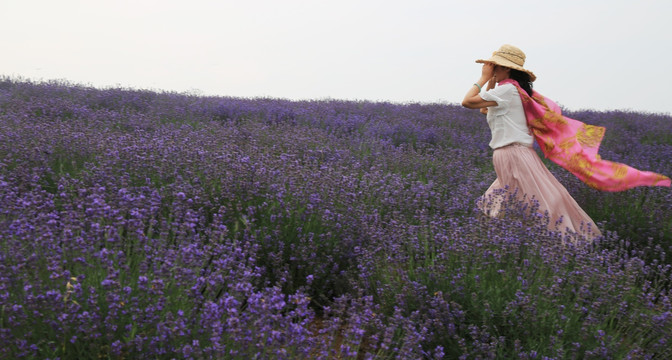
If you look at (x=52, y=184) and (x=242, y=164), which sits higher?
(x=242, y=164)

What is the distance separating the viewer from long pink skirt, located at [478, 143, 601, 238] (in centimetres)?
446

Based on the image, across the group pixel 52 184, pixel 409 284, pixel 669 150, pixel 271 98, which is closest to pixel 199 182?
pixel 52 184

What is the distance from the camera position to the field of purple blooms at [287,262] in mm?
1983

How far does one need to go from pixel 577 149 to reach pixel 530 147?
0.40m

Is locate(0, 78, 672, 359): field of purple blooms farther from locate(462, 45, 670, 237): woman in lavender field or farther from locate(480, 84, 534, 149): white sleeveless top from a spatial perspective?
locate(480, 84, 534, 149): white sleeveless top

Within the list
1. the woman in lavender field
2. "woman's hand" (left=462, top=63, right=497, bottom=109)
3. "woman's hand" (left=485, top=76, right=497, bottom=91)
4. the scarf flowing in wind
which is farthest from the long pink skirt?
"woman's hand" (left=485, top=76, right=497, bottom=91)

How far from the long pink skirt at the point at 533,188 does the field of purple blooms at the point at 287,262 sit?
0.32 meters

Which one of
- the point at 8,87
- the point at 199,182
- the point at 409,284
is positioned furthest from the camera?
the point at 8,87

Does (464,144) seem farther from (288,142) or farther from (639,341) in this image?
(639,341)

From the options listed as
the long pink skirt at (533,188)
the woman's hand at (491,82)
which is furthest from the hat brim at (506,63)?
the long pink skirt at (533,188)

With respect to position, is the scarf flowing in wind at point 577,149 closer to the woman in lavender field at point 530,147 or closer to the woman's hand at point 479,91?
the woman in lavender field at point 530,147

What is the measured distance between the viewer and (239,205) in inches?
139

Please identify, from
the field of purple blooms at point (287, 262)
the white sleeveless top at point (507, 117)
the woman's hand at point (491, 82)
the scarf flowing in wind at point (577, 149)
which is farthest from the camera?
the woman's hand at point (491, 82)

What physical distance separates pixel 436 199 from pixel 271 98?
7507 millimetres
